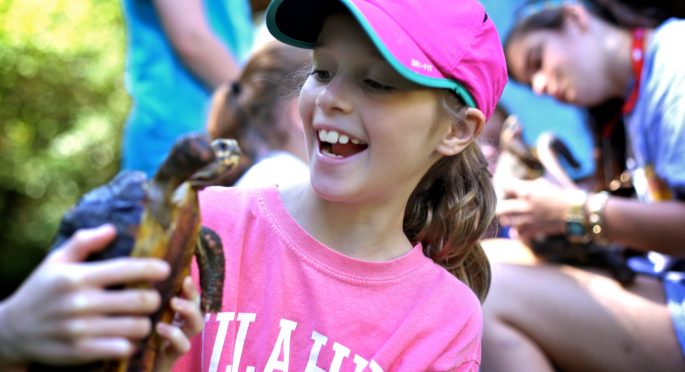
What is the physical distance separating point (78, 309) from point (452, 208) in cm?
113

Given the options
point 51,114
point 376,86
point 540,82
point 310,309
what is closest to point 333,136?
point 376,86

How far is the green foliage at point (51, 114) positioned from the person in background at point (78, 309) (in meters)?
5.74

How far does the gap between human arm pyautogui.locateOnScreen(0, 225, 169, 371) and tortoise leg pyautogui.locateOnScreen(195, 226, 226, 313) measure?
262mm

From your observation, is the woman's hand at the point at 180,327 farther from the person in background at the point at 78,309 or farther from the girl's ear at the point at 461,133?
the girl's ear at the point at 461,133

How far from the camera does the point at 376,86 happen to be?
171 cm

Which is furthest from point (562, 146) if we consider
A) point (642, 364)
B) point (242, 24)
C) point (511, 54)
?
point (242, 24)

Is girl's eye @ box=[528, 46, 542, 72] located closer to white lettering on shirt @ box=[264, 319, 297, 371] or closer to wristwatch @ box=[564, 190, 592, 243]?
wristwatch @ box=[564, 190, 592, 243]

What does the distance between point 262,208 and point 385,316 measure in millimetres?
356

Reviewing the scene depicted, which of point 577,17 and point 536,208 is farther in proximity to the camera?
point 577,17

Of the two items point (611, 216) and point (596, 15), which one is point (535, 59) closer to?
point (596, 15)

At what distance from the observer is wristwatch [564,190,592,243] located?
2.79m

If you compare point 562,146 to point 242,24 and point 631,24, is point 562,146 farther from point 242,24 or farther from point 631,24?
point 242,24

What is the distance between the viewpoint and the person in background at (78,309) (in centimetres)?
112

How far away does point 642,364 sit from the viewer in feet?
8.22
